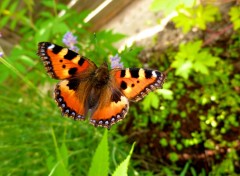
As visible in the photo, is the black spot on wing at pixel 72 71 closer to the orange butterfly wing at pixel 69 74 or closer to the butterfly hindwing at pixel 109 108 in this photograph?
the orange butterfly wing at pixel 69 74

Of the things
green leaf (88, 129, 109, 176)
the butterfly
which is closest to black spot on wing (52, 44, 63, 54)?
the butterfly

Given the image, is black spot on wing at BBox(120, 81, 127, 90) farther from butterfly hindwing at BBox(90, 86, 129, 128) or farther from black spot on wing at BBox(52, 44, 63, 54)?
black spot on wing at BBox(52, 44, 63, 54)

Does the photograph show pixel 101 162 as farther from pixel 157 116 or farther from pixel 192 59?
pixel 157 116

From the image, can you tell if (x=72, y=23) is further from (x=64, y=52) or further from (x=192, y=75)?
(x=64, y=52)

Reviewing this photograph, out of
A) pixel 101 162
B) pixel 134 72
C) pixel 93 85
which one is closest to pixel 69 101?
pixel 93 85

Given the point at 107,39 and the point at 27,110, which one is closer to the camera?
the point at 107,39

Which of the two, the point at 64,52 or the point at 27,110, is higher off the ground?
the point at 64,52

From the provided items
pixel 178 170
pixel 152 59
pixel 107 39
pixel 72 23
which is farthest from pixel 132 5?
pixel 178 170
